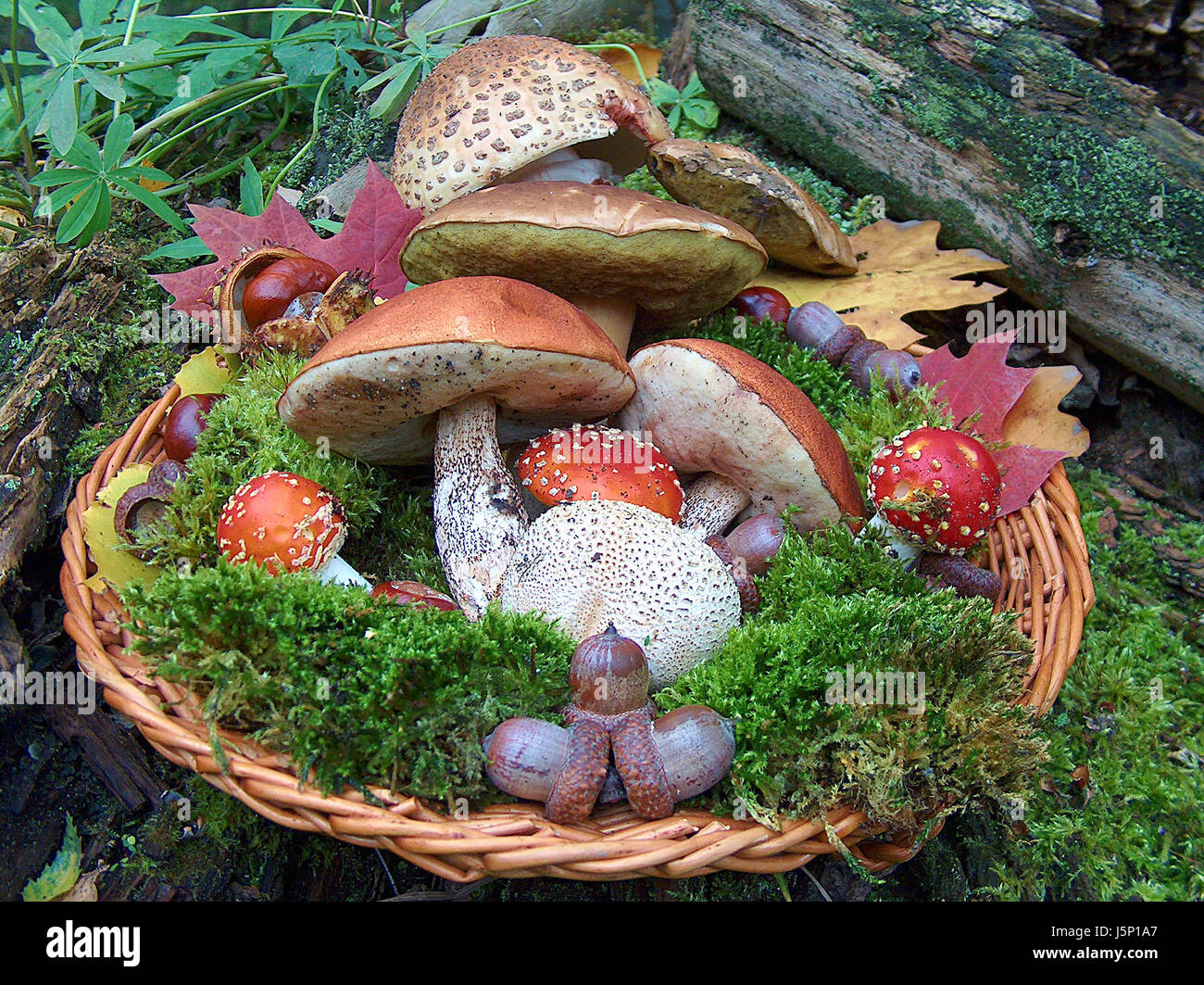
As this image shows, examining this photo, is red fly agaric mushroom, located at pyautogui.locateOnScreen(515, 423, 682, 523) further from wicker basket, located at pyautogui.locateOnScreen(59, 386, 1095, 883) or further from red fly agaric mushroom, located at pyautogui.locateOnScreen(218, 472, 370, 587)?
wicker basket, located at pyautogui.locateOnScreen(59, 386, 1095, 883)

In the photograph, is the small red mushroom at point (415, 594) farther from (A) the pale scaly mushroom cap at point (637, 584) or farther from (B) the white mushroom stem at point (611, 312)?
(B) the white mushroom stem at point (611, 312)

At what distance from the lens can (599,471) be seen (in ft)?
7.88

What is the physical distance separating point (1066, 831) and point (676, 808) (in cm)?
130

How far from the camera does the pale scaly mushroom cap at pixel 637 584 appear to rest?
2127 mm

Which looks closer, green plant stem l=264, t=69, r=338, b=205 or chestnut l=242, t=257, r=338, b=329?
chestnut l=242, t=257, r=338, b=329

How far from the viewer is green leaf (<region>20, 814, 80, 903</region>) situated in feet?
7.04

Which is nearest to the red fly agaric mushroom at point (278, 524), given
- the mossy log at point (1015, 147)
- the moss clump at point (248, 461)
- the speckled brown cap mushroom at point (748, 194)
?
the moss clump at point (248, 461)

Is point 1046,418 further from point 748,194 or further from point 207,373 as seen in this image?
point 207,373

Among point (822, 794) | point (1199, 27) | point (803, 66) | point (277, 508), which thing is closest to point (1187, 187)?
point (1199, 27)

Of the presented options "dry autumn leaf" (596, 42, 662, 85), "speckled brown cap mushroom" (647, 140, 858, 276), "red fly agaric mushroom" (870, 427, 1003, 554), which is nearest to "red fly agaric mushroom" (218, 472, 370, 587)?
"red fly agaric mushroom" (870, 427, 1003, 554)

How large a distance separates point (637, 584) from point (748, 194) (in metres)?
1.61

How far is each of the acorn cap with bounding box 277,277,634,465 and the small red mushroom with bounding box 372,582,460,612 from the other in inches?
18.9

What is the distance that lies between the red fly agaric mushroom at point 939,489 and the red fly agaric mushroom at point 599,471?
24.3 inches

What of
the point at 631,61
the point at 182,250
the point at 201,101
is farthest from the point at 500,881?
the point at 631,61
